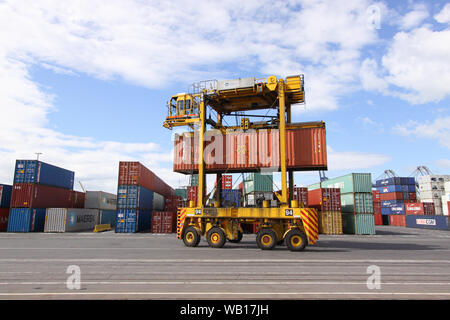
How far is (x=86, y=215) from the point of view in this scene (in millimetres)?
33406

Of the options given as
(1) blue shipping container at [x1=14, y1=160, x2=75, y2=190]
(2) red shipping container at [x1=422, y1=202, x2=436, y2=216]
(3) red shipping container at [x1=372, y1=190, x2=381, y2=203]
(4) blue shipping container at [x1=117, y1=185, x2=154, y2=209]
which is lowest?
(2) red shipping container at [x1=422, y1=202, x2=436, y2=216]

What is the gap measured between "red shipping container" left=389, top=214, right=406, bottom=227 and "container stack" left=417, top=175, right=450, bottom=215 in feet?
30.0

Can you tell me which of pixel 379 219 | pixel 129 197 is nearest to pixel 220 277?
pixel 129 197

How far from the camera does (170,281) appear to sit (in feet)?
26.2

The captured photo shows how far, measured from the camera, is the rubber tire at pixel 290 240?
1477 centimetres

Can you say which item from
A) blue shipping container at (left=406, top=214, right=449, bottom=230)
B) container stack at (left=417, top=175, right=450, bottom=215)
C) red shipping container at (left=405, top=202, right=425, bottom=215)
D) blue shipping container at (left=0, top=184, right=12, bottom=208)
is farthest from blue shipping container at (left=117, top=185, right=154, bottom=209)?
container stack at (left=417, top=175, right=450, bottom=215)

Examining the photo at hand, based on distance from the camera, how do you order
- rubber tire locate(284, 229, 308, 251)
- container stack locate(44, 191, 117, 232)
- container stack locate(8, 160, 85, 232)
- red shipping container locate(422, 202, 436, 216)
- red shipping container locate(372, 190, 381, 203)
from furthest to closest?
red shipping container locate(372, 190, 381, 203) < red shipping container locate(422, 202, 436, 216) < container stack locate(44, 191, 117, 232) < container stack locate(8, 160, 85, 232) < rubber tire locate(284, 229, 308, 251)

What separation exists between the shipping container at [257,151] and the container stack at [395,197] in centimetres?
4104

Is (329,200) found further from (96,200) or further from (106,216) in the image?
(96,200)

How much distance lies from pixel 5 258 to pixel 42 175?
19483 millimetres

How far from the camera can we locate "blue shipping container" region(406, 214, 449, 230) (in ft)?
125

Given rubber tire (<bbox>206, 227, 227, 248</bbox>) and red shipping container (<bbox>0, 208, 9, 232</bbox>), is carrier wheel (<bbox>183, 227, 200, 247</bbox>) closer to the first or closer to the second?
rubber tire (<bbox>206, 227, 227, 248</bbox>)

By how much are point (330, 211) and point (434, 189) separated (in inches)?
1504
